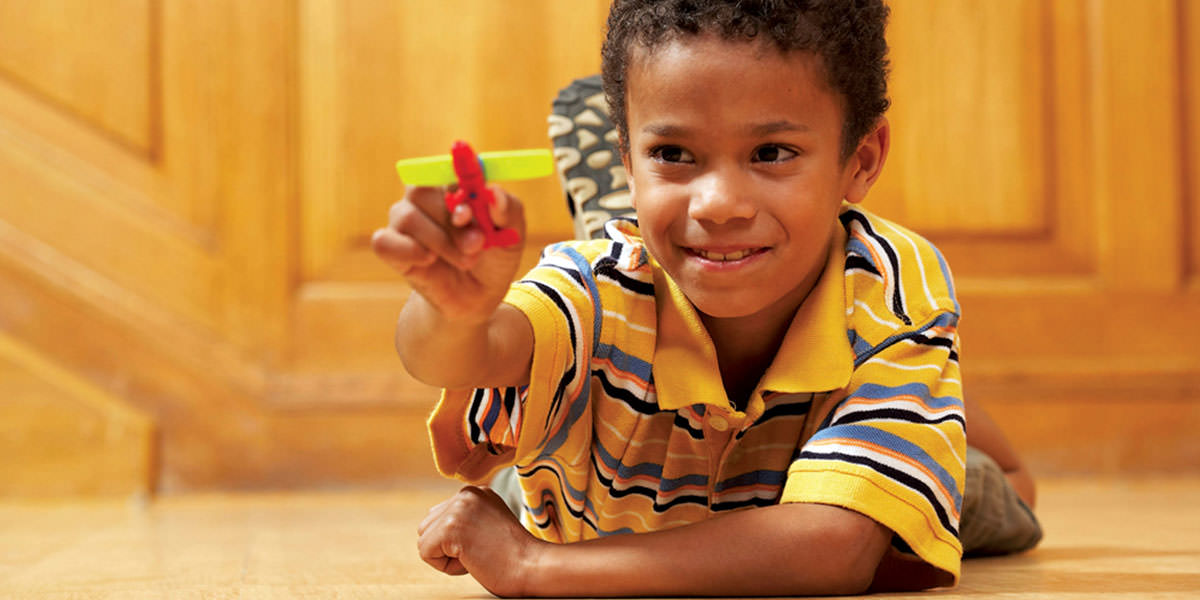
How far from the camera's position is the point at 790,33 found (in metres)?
0.53

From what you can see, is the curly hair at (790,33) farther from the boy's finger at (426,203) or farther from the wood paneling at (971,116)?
the wood paneling at (971,116)

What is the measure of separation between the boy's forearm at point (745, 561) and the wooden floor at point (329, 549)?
0.14 ft

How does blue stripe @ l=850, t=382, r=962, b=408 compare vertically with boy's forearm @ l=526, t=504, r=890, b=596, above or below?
above

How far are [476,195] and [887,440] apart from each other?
0.74 ft

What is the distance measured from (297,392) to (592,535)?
28.1 inches

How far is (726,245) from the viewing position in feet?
1.78

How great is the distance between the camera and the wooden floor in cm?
56

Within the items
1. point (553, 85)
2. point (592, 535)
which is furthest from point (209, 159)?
point (592, 535)

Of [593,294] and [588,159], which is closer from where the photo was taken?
[593,294]

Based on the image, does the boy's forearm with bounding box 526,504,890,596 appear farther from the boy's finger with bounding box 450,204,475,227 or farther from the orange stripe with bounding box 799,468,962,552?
the boy's finger with bounding box 450,204,475,227

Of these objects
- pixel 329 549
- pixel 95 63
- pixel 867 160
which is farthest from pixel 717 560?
pixel 95 63

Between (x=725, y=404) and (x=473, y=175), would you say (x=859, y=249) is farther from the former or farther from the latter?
(x=473, y=175)

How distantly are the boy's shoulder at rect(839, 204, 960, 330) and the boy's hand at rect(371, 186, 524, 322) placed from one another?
223 millimetres

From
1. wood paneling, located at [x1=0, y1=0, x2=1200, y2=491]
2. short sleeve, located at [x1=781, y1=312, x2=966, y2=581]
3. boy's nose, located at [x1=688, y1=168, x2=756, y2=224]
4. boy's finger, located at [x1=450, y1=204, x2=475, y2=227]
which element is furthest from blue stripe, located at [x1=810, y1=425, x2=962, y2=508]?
wood paneling, located at [x1=0, y1=0, x2=1200, y2=491]
